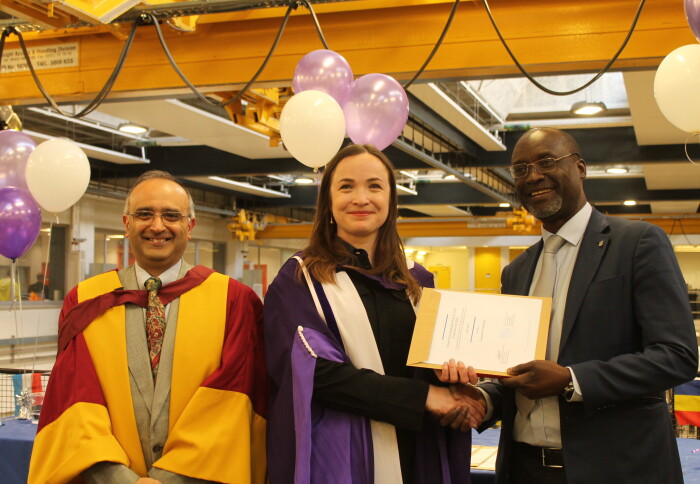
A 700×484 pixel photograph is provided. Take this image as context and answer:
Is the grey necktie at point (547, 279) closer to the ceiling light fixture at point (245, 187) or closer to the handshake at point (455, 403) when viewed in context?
the handshake at point (455, 403)

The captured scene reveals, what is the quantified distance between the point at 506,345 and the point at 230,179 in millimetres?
12802

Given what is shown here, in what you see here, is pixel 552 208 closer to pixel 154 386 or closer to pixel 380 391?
pixel 380 391

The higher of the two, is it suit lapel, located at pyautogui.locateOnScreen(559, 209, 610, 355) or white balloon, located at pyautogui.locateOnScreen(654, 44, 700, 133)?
white balloon, located at pyautogui.locateOnScreen(654, 44, 700, 133)

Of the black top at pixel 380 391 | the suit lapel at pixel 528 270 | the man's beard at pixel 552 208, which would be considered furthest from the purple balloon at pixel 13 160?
the man's beard at pixel 552 208

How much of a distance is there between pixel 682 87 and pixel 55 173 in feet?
11.0

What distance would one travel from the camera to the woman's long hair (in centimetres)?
212

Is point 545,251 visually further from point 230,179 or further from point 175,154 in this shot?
point 230,179

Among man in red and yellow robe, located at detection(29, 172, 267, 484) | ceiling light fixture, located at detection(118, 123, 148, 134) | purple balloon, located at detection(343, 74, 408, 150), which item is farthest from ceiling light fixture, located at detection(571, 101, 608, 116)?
man in red and yellow robe, located at detection(29, 172, 267, 484)

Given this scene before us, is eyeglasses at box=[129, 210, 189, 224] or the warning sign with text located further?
the warning sign with text

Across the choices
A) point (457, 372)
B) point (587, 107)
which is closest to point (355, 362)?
→ point (457, 372)

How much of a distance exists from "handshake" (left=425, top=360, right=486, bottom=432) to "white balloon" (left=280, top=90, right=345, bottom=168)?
178 cm

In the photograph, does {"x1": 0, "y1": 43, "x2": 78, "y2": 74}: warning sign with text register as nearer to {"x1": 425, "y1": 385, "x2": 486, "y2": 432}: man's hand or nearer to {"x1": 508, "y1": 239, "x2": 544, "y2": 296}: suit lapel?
{"x1": 508, "y1": 239, "x2": 544, "y2": 296}: suit lapel

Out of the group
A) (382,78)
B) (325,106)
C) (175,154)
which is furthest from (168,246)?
(175,154)

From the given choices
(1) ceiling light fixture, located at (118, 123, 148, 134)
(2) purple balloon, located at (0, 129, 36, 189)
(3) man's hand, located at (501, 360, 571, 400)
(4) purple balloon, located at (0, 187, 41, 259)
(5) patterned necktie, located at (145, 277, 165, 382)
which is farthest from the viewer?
(1) ceiling light fixture, located at (118, 123, 148, 134)
